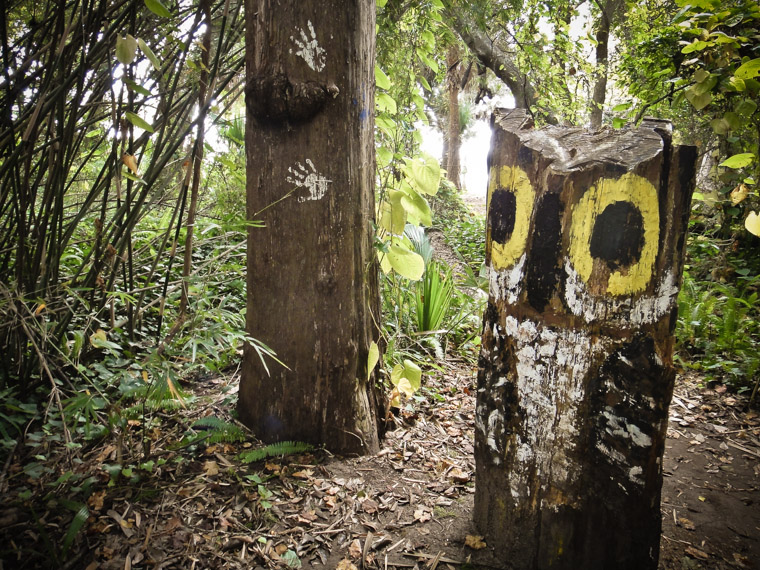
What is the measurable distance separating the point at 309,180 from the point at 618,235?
1048mm

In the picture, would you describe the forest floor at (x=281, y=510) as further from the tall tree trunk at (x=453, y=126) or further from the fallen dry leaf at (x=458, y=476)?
the tall tree trunk at (x=453, y=126)

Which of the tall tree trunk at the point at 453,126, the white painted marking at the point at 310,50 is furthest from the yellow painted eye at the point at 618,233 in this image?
the tall tree trunk at the point at 453,126

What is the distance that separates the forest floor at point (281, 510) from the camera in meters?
1.36

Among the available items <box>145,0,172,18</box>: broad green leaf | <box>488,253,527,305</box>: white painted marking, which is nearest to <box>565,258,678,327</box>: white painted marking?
<box>488,253,527,305</box>: white painted marking

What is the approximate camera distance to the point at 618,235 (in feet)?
3.69

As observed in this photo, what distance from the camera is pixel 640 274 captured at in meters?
1.12

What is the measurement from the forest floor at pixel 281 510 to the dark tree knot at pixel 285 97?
50.5 inches

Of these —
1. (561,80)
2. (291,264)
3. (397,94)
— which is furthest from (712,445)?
(561,80)

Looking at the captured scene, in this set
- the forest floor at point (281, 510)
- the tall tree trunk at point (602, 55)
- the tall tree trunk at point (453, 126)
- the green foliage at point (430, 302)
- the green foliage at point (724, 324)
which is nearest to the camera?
the forest floor at point (281, 510)

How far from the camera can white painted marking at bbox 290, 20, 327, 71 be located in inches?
61.5

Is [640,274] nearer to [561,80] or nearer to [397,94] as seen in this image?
[397,94]

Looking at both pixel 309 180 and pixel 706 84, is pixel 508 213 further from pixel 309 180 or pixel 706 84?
pixel 706 84

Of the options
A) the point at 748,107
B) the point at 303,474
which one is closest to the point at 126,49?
the point at 303,474

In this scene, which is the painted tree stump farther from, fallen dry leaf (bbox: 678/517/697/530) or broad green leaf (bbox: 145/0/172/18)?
broad green leaf (bbox: 145/0/172/18)
